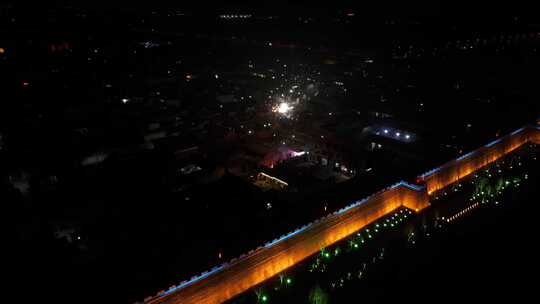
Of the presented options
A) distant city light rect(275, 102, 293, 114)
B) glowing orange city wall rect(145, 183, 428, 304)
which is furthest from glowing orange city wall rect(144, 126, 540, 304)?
distant city light rect(275, 102, 293, 114)

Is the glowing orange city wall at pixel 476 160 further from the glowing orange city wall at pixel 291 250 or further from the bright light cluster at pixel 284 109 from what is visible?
the bright light cluster at pixel 284 109

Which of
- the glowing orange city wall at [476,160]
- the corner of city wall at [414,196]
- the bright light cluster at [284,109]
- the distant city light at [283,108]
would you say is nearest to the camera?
the corner of city wall at [414,196]

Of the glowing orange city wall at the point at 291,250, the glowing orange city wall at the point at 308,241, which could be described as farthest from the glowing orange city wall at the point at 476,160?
the glowing orange city wall at the point at 291,250

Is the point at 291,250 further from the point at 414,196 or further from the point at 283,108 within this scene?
the point at 283,108

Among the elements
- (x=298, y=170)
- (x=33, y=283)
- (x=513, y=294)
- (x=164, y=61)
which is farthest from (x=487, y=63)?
(x=33, y=283)

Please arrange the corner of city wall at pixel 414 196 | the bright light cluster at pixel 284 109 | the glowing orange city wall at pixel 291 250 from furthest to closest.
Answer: the bright light cluster at pixel 284 109 < the corner of city wall at pixel 414 196 < the glowing orange city wall at pixel 291 250

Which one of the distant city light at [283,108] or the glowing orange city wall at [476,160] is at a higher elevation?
the glowing orange city wall at [476,160]

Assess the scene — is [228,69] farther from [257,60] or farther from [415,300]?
[415,300]

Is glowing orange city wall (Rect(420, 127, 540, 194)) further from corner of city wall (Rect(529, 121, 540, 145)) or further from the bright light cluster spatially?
the bright light cluster
